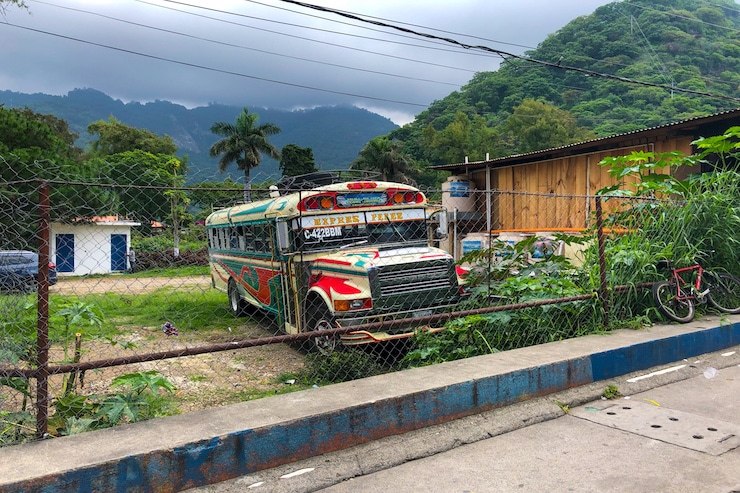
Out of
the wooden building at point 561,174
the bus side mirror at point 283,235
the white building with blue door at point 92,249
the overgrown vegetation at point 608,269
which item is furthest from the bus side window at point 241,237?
the wooden building at point 561,174

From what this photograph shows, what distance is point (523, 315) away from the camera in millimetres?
5875

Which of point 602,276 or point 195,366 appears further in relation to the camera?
point 195,366

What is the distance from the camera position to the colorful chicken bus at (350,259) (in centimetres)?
645

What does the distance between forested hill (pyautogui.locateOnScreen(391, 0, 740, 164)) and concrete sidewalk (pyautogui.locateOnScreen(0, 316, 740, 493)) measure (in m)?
43.4

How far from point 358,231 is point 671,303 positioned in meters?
4.24

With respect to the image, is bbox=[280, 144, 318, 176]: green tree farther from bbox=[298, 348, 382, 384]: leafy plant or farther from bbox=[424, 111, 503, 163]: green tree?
bbox=[298, 348, 382, 384]: leafy plant

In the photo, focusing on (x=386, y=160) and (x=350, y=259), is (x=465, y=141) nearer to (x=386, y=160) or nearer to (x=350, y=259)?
(x=386, y=160)

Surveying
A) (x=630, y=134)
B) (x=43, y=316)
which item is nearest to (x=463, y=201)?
(x=630, y=134)

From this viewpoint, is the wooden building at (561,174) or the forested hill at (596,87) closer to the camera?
the wooden building at (561,174)

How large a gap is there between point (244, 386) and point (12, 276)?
8.83 ft

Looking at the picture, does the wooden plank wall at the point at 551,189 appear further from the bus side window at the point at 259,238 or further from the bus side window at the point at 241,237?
the bus side window at the point at 259,238

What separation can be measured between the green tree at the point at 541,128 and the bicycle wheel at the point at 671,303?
4588 centimetres

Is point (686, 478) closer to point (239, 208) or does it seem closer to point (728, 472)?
point (728, 472)

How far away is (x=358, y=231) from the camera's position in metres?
7.49
